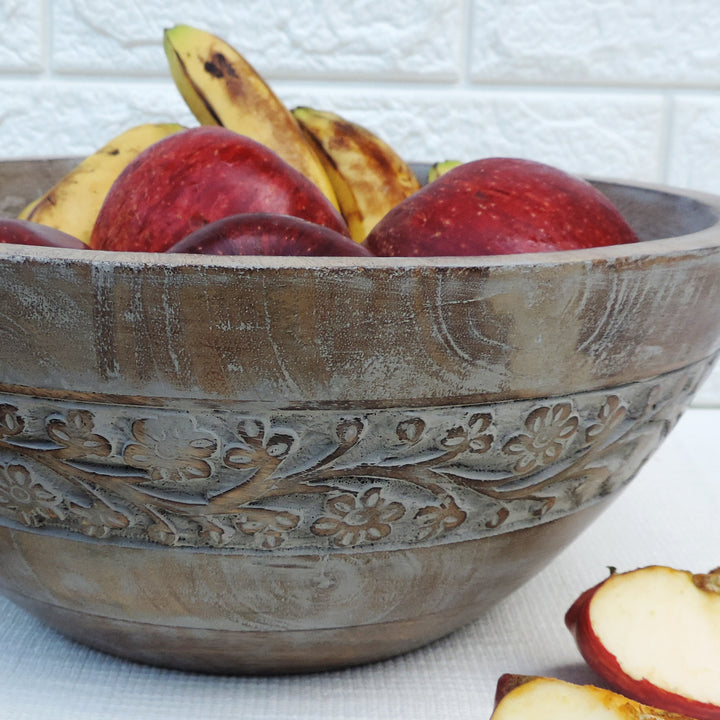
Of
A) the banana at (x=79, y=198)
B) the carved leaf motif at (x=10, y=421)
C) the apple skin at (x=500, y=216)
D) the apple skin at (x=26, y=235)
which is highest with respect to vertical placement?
the apple skin at (x=500, y=216)

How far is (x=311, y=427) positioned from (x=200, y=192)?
0.21m

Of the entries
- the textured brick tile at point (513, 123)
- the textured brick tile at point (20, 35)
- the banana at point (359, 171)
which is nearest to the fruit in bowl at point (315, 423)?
the banana at point (359, 171)

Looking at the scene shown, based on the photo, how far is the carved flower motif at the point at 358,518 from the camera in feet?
1.37

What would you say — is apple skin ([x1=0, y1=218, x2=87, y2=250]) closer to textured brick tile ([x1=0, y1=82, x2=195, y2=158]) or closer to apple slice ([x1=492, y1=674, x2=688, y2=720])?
apple slice ([x1=492, y1=674, x2=688, y2=720])

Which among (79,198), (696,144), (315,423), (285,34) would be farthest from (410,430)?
(696,144)

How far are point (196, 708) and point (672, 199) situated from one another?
16.4 inches

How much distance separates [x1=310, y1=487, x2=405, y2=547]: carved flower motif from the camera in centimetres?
42

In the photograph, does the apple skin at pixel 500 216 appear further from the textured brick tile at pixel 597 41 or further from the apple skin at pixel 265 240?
the textured brick tile at pixel 597 41

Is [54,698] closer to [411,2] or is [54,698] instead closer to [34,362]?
[34,362]

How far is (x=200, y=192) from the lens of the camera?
1.82 ft

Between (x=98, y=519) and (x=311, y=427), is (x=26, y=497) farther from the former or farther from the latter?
(x=311, y=427)

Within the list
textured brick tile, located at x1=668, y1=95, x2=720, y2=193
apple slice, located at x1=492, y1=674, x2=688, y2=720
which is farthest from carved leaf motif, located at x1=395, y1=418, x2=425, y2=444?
textured brick tile, located at x1=668, y1=95, x2=720, y2=193

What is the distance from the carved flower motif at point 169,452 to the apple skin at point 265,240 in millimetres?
89

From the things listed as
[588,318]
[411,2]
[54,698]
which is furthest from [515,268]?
[411,2]
